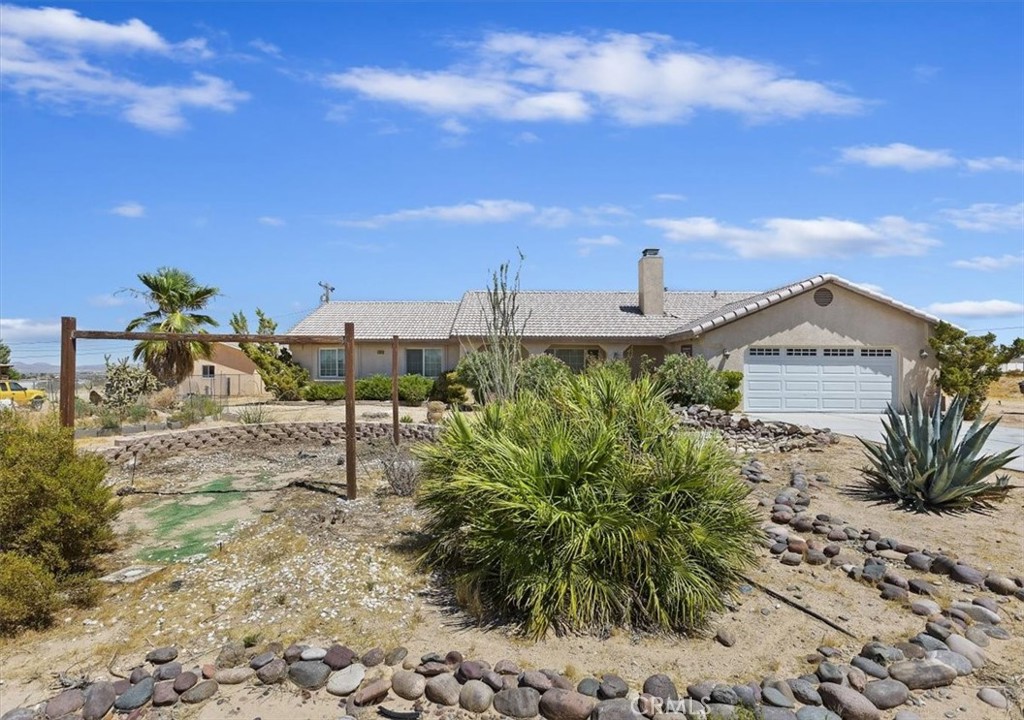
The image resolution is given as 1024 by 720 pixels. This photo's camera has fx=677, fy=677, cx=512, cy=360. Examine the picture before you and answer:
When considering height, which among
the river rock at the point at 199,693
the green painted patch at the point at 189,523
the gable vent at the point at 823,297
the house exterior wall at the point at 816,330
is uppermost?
the gable vent at the point at 823,297

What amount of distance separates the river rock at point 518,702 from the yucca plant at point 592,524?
75 centimetres

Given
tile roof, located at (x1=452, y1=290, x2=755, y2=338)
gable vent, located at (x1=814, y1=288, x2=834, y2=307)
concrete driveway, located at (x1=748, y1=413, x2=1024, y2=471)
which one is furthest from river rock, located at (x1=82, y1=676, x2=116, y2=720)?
gable vent, located at (x1=814, y1=288, x2=834, y2=307)

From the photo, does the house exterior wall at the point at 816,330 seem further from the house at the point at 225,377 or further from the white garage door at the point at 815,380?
the house at the point at 225,377

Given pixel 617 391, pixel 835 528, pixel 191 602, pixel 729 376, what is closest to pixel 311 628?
pixel 191 602

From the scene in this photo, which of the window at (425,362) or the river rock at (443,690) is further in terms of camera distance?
the window at (425,362)

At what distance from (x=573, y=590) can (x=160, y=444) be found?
480 inches

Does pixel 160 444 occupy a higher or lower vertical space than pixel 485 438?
lower

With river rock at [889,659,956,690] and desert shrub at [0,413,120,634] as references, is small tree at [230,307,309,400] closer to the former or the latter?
desert shrub at [0,413,120,634]

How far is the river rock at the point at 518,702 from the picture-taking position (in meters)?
4.30

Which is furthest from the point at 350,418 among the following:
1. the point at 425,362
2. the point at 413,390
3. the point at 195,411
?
the point at 425,362

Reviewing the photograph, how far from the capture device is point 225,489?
10.7 meters

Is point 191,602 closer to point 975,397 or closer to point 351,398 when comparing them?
point 351,398

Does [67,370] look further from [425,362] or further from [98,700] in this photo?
[425,362]

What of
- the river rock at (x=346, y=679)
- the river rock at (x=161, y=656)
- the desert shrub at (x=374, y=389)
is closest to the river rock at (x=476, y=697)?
the river rock at (x=346, y=679)
